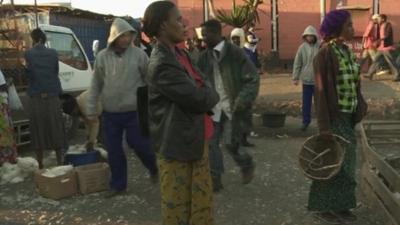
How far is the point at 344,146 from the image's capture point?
461 centimetres

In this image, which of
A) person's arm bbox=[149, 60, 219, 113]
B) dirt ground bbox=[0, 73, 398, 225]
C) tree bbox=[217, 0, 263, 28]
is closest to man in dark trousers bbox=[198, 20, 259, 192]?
dirt ground bbox=[0, 73, 398, 225]

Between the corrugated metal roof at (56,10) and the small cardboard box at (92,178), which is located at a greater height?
the corrugated metal roof at (56,10)

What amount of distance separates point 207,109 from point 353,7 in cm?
1752

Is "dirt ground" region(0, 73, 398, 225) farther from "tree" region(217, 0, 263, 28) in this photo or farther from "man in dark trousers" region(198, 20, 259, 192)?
"tree" region(217, 0, 263, 28)

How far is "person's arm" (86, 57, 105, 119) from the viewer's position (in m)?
5.70

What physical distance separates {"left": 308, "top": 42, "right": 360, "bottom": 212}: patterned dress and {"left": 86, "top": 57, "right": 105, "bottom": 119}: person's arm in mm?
2360

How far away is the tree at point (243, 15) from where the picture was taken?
19.4 metres

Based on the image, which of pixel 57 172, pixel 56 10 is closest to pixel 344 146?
pixel 57 172

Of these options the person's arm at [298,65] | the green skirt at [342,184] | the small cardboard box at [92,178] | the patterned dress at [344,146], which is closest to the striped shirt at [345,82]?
the patterned dress at [344,146]

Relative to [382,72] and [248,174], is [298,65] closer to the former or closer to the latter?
[248,174]

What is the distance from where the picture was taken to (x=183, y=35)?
3490 mm

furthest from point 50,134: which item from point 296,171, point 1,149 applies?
point 296,171

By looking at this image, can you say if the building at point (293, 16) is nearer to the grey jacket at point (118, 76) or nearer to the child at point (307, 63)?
the child at point (307, 63)

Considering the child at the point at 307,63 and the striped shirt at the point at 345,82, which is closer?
the striped shirt at the point at 345,82
